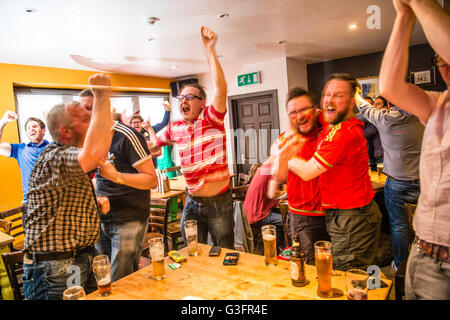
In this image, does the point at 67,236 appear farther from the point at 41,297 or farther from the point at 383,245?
the point at 383,245

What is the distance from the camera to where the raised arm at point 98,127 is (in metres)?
0.87

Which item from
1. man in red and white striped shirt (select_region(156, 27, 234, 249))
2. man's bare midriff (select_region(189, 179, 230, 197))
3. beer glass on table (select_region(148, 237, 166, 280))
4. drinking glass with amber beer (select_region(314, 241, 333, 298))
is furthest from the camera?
man's bare midriff (select_region(189, 179, 230, 197))

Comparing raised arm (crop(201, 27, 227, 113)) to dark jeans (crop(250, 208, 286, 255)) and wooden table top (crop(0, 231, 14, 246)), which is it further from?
wooden table top (crop(0, 231, 14, 246))

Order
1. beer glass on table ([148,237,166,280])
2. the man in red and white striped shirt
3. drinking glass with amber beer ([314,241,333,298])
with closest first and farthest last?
drinking glass with amber beer ([314,241,333,298])
beer glass on table ([148,237,166,280])
the man in red and white striped shirt

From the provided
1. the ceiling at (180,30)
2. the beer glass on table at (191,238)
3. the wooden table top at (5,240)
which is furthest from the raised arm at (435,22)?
the wooden table top at (5,240)

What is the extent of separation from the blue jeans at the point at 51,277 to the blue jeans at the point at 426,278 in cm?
118

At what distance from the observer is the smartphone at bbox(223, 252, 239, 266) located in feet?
3.59

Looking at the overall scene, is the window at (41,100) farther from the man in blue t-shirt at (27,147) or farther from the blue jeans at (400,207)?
the blue jeans at (400,207)

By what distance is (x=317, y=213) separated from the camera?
4.45 feet

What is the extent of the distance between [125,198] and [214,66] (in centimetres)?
78

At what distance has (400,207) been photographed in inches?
69.9

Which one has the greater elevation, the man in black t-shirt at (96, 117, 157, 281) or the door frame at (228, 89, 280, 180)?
the door frame at (228, 89, 280, 180)

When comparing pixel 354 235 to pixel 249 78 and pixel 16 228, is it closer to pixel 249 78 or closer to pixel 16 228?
pixel 249 78

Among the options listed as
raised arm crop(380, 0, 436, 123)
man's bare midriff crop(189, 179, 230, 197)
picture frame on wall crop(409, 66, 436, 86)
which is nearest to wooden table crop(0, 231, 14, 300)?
man's bare midriff crop(189, 179, 230, 197)
